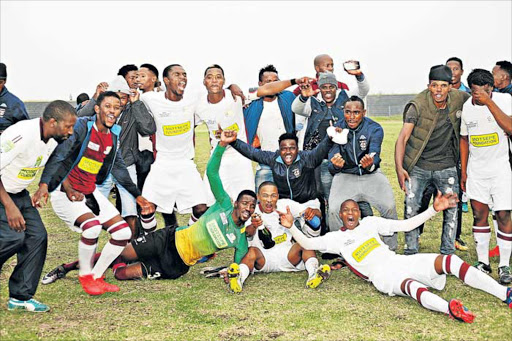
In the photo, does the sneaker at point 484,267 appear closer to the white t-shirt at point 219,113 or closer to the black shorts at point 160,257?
the black shorts at point 160,257

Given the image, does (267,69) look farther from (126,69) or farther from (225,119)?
(126,69)

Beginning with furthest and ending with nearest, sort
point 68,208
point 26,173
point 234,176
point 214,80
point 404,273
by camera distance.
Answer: point 234,176 → point 214,80 → point 68,208 → point 404,273 → point 26,173

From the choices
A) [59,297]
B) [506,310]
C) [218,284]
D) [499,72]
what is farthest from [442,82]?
[59,297]

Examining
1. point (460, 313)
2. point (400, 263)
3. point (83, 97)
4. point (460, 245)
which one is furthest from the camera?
point (83, 97)

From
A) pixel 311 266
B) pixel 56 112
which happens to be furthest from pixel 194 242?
pixel 56 112

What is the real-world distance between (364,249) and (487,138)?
2127mm

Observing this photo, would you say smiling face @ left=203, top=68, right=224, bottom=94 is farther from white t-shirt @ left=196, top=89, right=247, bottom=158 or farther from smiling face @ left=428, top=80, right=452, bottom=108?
smiling face @ left=428, top=80, right=452, bottom=108

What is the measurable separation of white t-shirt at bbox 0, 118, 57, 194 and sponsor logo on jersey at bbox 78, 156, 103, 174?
3.02ft

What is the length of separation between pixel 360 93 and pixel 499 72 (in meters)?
1.91

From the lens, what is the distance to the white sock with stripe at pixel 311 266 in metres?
6.75

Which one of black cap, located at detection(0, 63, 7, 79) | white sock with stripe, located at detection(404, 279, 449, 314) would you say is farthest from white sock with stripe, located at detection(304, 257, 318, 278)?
black cap, located at detection(0, 63, 7, 79)

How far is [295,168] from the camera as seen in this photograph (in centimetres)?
760

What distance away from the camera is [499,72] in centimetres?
790

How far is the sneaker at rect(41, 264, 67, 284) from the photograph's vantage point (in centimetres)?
694
